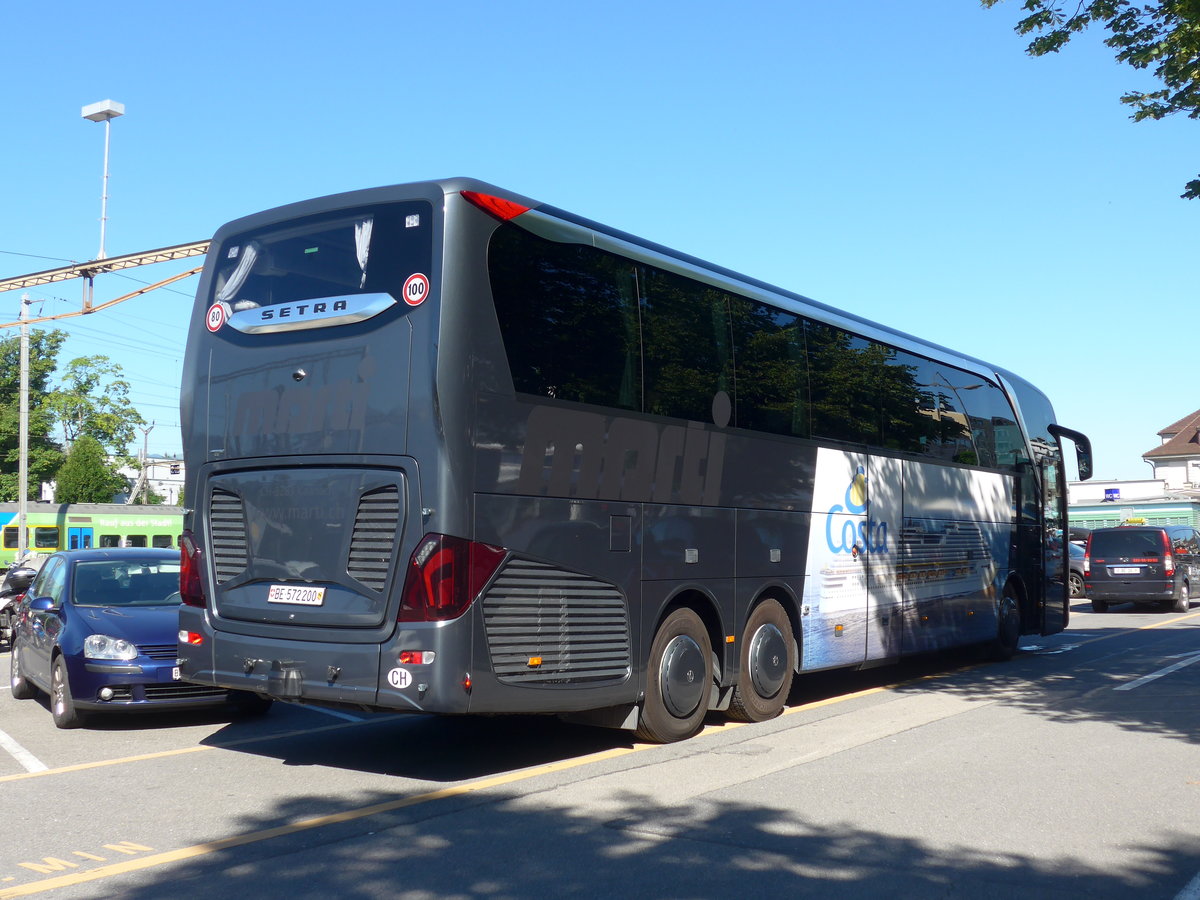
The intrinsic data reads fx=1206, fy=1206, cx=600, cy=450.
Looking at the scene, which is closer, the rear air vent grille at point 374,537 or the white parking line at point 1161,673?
the rear air vent grille at point 374,537

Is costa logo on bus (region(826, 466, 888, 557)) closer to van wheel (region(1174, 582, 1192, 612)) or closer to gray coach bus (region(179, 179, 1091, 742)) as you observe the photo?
gray coach bus (region(179, 179, 1091, 742))

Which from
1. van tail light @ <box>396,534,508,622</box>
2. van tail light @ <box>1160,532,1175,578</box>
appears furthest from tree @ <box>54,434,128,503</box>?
van tail light @ <box>396,534,508,622</box>

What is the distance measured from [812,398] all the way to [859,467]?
4.04 feet

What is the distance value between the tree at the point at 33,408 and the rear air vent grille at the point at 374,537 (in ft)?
192

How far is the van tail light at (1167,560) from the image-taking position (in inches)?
1062

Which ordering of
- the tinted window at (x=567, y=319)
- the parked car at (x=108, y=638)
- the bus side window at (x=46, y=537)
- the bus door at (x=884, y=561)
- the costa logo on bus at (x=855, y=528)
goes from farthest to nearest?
1. the bus side window at (x=46, y=537)
2. the bus door at (x=884, y=561)
3. the costa logo on bus at (x=855, y=528)
4. the parked car at (x=108, y=638)
5. the tinted window at (x=567, y=319)

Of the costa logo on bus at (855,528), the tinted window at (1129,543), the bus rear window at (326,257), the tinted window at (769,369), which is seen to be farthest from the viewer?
the tinted window at (1129,543)

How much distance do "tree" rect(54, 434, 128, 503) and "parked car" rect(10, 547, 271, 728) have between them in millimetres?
55903

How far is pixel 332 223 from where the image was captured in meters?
8.20

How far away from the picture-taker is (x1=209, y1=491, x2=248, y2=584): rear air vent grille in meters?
8.41

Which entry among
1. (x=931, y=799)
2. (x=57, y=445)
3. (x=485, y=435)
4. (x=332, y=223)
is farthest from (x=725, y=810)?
(x=57, y=445)

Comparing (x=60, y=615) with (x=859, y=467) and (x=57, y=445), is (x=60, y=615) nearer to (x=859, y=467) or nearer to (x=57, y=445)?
(x=859, y=467)

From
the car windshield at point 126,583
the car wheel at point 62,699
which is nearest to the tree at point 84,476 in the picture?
the car windshield at point 126,583

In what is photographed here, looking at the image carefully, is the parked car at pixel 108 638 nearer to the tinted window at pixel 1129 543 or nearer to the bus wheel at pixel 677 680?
the bus wheel at pixel 677 680
